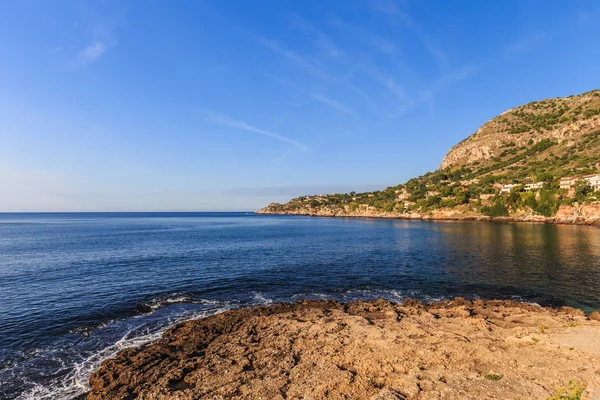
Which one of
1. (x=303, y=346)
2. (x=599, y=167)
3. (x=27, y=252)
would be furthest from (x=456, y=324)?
(x=599, y=167)

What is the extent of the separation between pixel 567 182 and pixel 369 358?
144914mm

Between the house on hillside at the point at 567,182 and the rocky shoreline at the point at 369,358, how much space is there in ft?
413

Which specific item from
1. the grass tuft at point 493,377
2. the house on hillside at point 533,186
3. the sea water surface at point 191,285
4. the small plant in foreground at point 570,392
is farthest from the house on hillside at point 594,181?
the grass tuft at point 493,377

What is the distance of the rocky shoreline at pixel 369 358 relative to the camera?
13641 millimetres

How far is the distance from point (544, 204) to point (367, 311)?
134066 millimetres

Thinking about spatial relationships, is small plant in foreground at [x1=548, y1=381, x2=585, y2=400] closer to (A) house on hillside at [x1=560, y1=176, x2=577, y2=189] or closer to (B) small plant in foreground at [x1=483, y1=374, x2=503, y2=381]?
(B) small plant in foreground at [x1=483, y1=374, x2=503, y2=381]

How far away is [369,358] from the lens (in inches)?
650

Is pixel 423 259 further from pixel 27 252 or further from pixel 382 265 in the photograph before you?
pixel 27 252

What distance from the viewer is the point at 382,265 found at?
156 ft

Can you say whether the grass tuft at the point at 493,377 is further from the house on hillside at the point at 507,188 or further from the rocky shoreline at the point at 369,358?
the house on hillside at the point at 507,188

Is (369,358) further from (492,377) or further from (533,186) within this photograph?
(533,186)

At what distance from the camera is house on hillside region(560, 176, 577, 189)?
116 metres

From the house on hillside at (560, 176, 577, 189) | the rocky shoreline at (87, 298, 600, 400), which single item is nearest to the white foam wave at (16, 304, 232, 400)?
the rocky shoreline at (87, 298, 600, 400)

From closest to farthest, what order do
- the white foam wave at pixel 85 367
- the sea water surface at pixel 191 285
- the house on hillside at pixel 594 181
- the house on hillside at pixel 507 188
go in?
the white foam wave at pixel 85 367 → the sea water surface at pixel 191 285 → the house on hillside at pixel 594 181 → the house on hillside at pixel 507 188
